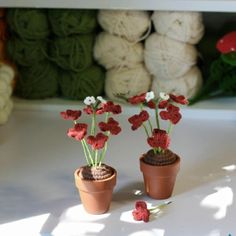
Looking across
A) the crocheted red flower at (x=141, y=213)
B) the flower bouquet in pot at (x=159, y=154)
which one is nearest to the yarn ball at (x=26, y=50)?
the flower bouquet in pot at (x=159, y=154)

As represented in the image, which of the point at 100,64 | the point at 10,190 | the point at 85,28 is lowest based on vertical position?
the point at 10,190

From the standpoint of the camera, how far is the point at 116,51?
1753 millimetres

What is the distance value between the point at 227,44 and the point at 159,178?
605 mm

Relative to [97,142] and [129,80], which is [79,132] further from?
[129,80]

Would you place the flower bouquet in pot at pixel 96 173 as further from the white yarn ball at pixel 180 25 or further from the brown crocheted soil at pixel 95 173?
the white yarn ball at pixel 180 25

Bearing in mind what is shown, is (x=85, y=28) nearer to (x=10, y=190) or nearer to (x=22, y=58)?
(x=22, y=58)

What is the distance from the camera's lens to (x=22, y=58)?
1.79 m

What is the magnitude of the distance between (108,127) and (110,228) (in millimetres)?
195

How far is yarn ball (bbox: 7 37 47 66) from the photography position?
69.7 inches

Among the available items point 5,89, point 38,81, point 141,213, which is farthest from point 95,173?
point 38,81

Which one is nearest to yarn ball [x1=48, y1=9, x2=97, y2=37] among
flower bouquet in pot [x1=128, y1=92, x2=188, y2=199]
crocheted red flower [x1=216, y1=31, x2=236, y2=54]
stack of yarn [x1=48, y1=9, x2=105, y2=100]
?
stack of yarn [x1=48, y1=9, x2=105, y2=100]

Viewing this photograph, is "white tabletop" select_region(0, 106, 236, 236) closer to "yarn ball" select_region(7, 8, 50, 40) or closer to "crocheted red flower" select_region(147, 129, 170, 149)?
"crocheted red flower" select_region(147, 129, 170, 149)

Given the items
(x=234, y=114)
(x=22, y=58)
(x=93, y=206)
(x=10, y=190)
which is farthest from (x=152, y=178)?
(x=22, y=58)

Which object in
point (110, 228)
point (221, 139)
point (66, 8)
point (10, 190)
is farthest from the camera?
point (66, 8)
